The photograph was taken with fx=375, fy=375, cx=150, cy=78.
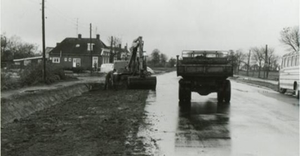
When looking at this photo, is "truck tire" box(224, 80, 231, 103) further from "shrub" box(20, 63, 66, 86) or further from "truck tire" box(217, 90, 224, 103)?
"shrub" box(20, 63, 66, 86)

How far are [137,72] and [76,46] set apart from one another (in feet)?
197

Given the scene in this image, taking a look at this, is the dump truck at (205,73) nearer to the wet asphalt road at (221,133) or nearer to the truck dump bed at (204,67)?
the truck dump bed at (204,67)

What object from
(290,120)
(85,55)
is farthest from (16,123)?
(85,55)

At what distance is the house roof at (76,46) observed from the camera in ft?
281

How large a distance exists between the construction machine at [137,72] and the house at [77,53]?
183 ft

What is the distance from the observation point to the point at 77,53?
84.8 metres

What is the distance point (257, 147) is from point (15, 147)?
477cm

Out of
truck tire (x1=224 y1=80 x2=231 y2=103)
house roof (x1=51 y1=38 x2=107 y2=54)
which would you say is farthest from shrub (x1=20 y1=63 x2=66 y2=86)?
house roof (x1=51 y1=38 x2=107 y2=54)

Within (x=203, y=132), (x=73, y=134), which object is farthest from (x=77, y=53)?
(x=203, y=132)

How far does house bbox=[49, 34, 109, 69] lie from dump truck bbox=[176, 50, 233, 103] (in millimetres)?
68631

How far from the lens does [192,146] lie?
751 cm

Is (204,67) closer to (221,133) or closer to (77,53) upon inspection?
(221,133)

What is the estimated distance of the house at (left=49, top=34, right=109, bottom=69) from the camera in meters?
84.8

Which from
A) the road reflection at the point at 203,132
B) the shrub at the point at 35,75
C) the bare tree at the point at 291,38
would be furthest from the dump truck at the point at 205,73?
the bare tree at the point at 291,38
